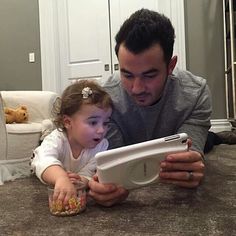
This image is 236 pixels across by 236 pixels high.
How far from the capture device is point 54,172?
3.26ft

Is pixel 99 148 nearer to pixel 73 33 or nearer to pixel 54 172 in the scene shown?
pixel 54 172

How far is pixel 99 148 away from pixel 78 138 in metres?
0.09

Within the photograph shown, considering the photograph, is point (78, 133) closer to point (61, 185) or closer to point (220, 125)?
point (61, 185)

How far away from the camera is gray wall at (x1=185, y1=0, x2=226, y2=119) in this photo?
3.02 m

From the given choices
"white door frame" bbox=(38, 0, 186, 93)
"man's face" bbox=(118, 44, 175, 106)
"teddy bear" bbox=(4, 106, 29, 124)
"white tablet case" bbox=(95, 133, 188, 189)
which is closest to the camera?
"white tablet case" bbox=(95, 133, 188, 189)

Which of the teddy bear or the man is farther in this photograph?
the teddy bear

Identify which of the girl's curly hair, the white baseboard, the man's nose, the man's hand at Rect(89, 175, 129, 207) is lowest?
the white baseboard

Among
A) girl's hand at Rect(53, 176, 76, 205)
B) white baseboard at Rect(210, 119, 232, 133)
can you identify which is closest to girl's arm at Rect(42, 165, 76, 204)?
girl's hand at Rect(53, 176, 76, 205)

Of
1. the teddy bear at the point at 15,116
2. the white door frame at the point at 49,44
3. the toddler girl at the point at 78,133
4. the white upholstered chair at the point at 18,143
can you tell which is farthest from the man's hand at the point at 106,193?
the white door frame at the point at 49,44

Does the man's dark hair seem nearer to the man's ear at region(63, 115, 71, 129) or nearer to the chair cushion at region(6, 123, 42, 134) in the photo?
the man's ear at region(63, 115, 71, 129)

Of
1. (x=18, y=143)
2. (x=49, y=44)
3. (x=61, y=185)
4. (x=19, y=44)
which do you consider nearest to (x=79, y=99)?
(x=61, y=185)

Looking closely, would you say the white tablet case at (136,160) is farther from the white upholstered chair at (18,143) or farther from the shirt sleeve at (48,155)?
the white upholstered chair at (18,143)

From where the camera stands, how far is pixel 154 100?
3.95 ft

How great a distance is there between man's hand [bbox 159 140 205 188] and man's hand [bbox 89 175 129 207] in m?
0.11
